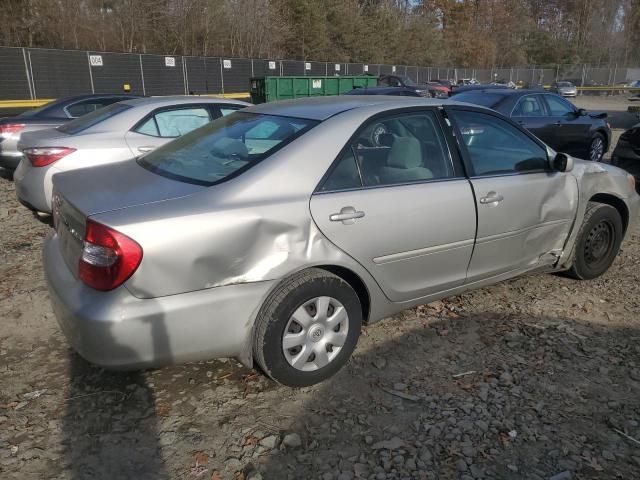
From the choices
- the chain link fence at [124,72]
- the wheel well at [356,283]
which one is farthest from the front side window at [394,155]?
the chain link fence at [124,72]

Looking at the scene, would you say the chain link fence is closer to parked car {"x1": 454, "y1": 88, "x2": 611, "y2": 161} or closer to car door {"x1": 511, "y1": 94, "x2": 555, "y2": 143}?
parked car {"x1": 454, "y1": 88, "x2": 611, "y2": 161}

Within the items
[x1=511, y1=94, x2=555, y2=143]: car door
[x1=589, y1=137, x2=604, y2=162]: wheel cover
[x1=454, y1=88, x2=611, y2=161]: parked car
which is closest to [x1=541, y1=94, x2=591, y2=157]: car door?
[x1=454, y1=88, x2=611, y2=161]: parked car

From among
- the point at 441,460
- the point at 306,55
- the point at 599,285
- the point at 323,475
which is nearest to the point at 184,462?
the point at 323,475

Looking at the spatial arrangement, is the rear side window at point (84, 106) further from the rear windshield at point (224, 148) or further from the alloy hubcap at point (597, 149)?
the alloy hubcap at point (597, 149)

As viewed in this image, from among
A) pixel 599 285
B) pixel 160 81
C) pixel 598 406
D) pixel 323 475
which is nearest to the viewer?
pixel 323 475

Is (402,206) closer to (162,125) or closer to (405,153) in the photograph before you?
(405,153)

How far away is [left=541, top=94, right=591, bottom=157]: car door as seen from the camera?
9.22 metres

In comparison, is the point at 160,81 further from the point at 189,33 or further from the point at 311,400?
the point at 311,400

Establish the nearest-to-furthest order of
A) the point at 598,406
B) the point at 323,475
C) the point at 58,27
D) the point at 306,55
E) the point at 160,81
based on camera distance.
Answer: the point at 323,475 < the point at 598,406 < the point at 160,81 < the point at 58,27 < the point at 306,55

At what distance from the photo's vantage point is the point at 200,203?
2.54 metres

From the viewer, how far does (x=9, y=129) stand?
734 cm

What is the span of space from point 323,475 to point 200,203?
4.49ft

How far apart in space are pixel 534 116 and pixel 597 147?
2275mm

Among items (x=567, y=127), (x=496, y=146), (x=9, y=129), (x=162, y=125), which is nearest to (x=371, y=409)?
(x=496, y=146)
